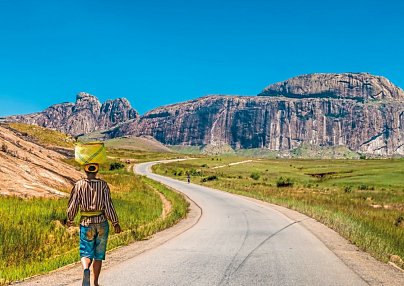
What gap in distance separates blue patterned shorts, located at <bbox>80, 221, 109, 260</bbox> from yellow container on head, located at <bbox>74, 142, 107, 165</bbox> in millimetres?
1053

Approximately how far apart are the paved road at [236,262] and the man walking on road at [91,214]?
3.17 ft

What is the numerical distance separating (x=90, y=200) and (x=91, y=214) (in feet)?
0.76

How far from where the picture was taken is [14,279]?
811 centimetres

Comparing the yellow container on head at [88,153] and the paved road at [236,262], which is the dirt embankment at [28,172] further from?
the yellow container on head at [88,153]

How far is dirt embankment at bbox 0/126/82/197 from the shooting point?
61.9ft

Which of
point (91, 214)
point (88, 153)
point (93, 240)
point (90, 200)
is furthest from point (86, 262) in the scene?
point (88, 153)

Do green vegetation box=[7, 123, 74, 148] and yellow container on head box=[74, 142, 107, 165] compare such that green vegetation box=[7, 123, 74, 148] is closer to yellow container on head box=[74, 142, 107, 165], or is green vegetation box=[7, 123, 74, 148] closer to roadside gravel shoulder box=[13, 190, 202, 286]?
roadside gravel shoulder box=[13, 190, 202, 286]

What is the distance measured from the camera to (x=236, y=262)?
10.1 metres

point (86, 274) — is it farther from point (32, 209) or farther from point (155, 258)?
point (32, 209)

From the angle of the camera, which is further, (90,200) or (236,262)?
(236,262)

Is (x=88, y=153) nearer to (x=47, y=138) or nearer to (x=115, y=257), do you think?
(x=115, y=257)

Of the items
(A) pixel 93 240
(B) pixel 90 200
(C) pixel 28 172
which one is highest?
(C) pixel 28 172

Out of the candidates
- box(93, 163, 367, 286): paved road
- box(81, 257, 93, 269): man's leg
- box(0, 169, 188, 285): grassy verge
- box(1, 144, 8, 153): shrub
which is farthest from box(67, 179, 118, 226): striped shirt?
box(1, 144, 8, 153): shrub

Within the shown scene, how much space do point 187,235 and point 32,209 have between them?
17.9 ft
